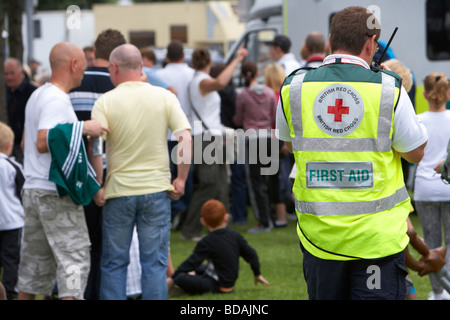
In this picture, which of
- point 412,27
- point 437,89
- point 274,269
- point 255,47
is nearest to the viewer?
point 437,89

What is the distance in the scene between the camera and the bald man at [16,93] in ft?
31.6

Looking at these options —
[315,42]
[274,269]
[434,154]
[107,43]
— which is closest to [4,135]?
[107,43]

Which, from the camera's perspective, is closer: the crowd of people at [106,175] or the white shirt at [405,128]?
the white shirt at [405,128]

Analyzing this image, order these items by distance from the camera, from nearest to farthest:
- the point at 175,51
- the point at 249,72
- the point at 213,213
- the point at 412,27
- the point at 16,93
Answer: the point at 213,213 < the point at 175,51 < the point at 16,93 < the point at 249,72 < the point at 412,27

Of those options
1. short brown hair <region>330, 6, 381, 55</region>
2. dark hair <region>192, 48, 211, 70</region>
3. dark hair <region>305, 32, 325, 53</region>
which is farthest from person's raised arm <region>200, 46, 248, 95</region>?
short brown hair <region>330, 6, 381, 55</region>

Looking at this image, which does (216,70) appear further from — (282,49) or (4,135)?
(4,135)

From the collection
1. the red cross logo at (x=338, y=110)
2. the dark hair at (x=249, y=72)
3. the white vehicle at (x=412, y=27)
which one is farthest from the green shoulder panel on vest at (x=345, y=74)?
the dark hair at (x=249, y=72)

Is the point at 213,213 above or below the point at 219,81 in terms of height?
below

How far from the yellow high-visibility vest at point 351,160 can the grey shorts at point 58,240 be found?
2273 millimetres

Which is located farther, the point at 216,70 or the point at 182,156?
the point at 216,70

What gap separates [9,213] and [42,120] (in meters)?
1.55

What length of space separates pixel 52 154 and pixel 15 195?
5.04 feet

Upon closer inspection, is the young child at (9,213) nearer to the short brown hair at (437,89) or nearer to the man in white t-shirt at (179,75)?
the man in white t-shirt at (179,75)

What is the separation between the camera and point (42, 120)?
520 cm
